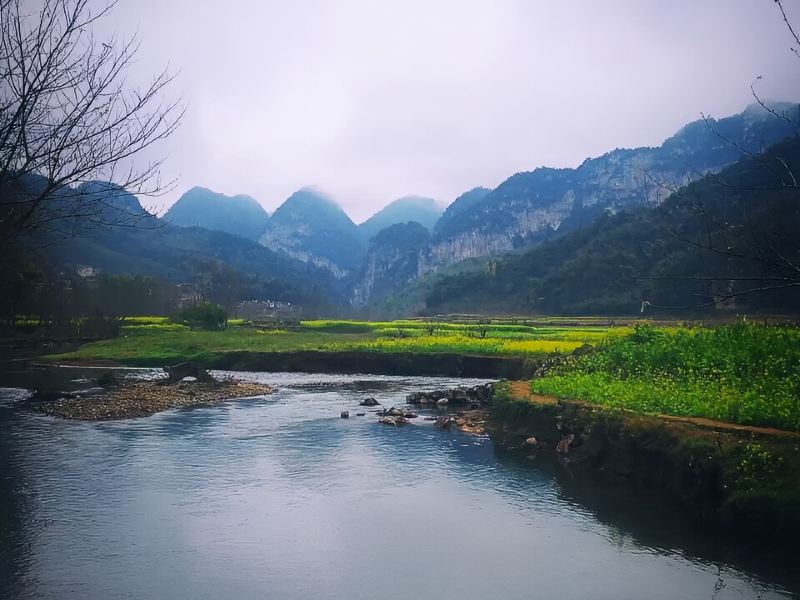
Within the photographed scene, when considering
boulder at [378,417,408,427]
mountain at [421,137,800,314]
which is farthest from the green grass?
mountain at [421,137,800,314]

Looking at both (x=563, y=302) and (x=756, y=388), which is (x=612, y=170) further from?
(x=756, y=388)

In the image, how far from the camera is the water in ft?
29.7

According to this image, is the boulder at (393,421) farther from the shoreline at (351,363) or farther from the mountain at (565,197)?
the mountain at (565,197)

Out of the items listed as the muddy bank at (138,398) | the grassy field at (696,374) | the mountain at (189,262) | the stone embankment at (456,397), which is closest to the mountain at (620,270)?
the grassy field at (696,374)

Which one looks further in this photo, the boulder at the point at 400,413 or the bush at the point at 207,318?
the bush at the point at 207,318

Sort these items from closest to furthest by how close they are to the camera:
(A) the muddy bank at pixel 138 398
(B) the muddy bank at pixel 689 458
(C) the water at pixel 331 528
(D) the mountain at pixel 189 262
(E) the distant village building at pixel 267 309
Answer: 1. (C) the water at pixel 331 528
2. (B) the muddy bank at pixel 689 458
3. (A) the muddy bank at pixel 138 398
4. (E) the distant village building at pixel 267 309
5. (D) the mountain at pixel 189 262

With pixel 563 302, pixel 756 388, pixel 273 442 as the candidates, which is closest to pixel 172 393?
pixel 273 442

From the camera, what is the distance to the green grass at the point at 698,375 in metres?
13.5

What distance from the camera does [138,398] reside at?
24.8 m

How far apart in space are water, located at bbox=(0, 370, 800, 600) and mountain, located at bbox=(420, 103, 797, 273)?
153m

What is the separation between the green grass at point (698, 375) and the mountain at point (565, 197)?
14383 centimetres

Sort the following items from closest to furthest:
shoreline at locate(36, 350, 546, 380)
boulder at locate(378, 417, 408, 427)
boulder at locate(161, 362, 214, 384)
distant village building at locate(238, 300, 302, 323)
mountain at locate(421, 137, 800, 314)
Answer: boulder at locate(378, 417, 408, 427) < boulder at locate(161, 362, 214, 384) < shoreline at locate(36, 350, 546, 380) < mountain at locate(421, 137, 800, 314) < distant village building at locate(238, 300, 302, 323)

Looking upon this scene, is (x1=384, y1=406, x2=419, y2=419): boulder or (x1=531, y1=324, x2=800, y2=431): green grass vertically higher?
(x1=531, y1=324, x2=800, y2=431): green grass

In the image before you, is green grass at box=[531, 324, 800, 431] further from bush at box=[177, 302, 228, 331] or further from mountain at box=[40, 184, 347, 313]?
mountain at box=[40, 184, 347, 313]
